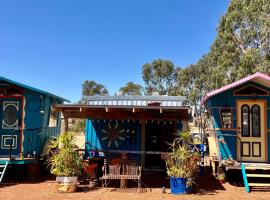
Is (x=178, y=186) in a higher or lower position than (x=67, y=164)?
lower

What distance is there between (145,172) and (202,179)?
2.44 m

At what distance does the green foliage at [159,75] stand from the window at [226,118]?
2979cm

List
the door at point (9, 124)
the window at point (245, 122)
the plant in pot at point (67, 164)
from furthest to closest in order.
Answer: the door at point (9, 124) → the window at point (245, 122) → the plant in pot at point (67, 164)

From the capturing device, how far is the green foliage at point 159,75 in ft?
135

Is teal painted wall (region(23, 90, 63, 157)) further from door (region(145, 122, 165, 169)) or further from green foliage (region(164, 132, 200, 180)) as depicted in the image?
green foliage (region(164, 132, 200, 180))

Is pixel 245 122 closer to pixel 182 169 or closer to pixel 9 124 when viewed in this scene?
pixel 182 169

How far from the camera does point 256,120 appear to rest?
10922 millimetres

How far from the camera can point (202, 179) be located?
11.3m

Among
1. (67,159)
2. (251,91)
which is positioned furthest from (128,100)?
(67,159)

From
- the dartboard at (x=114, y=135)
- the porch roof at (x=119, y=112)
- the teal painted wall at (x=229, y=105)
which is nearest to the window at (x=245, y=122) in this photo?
the teal painted wall at (x=229, y=105)

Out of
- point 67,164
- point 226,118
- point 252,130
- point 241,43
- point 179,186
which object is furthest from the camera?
point 241,43

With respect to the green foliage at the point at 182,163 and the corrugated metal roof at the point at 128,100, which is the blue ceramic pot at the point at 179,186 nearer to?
the green foliage at the point at 182,163

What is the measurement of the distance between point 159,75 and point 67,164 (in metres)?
Result: 33.3

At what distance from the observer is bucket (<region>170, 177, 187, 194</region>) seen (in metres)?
8.78
